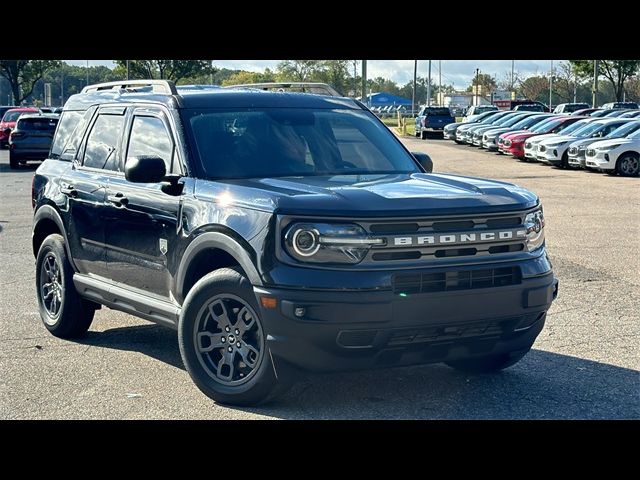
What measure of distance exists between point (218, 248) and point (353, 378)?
51.9 inches

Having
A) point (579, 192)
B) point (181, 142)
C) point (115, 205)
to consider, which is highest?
point (181, 142)

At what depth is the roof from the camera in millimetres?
6984

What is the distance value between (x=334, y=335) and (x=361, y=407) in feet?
2.54

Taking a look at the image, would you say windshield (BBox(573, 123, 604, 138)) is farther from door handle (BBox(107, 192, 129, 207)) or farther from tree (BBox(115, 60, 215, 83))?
door handle (BBox(107, 192, 129, 207))

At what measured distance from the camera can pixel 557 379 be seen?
21.9 ft

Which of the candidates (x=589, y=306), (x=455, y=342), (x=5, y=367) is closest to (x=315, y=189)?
(x=455, y=342)

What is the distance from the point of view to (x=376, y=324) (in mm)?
5410

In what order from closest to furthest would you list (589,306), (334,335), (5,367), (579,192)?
(334,335)
(5,367)
(589,306)
(579,192)

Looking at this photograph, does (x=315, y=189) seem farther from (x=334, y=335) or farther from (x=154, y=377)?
(x=154, y=377)

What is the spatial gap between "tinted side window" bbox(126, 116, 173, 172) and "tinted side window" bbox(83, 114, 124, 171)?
0.23 metres

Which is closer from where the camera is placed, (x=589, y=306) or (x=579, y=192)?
(x=589, y=306)

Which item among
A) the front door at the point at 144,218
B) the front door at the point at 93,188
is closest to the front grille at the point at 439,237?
the front door at the point at 144,218

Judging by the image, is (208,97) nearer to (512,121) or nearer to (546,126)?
(546,126)

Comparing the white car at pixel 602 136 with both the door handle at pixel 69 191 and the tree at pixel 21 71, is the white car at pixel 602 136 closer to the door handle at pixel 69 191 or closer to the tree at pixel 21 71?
the door handle at pixel 69 191
